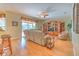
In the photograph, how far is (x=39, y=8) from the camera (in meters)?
2.64

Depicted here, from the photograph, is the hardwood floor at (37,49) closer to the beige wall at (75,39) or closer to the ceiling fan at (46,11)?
the beige wall at (75,39)

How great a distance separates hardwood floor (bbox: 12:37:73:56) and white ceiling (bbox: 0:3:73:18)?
55 cm

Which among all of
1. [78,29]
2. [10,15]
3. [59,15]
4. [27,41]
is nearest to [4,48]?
[27,41]

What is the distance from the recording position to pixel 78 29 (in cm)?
258

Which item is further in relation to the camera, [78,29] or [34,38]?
[34,38]

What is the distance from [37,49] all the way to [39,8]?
78cm

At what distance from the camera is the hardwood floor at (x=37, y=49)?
8.63ft

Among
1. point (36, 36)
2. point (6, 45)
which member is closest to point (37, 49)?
point (36, 36)

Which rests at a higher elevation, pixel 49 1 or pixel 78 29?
pixel 49 1

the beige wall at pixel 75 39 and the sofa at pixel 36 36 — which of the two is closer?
the beige wall at pixel 75 39

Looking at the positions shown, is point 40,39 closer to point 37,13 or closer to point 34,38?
point 34,38

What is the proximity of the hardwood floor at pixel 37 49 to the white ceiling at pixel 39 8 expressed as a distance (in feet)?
1.80

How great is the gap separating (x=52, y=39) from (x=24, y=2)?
2.90 ft

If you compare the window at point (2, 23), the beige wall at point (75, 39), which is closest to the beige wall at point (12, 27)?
the window at point (2, 23)
